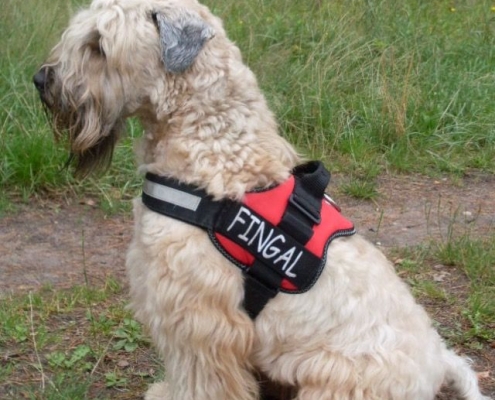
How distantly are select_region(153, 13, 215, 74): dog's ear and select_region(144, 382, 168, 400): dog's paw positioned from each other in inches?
52.0

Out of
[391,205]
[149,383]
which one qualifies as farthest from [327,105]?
[149,383]

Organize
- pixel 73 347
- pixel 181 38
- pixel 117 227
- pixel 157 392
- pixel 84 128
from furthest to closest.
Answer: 1. pixel 117 227
2. pixel 73 347
3. pixel 157 392
4. pixel 84 128
5. pixel 181 38

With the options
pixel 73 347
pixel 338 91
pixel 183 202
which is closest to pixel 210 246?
pixel 183 202

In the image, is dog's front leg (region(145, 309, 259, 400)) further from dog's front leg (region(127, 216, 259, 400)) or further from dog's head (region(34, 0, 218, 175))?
dog's head (region(34, 0, 218, 175))

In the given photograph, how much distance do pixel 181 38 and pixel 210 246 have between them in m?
0.74

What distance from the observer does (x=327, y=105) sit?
689 centimetres

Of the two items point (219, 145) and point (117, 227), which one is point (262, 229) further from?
point (117, 227)

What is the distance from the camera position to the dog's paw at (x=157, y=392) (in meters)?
3.99

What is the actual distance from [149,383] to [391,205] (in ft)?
8.37

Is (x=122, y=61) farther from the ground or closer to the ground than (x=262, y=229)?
farther from the ground

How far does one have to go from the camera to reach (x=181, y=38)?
348cm

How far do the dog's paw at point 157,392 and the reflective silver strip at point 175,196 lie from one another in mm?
867

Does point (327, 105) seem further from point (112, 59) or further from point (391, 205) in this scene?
point (112, 59)

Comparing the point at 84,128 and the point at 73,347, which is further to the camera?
the point at 73,347
